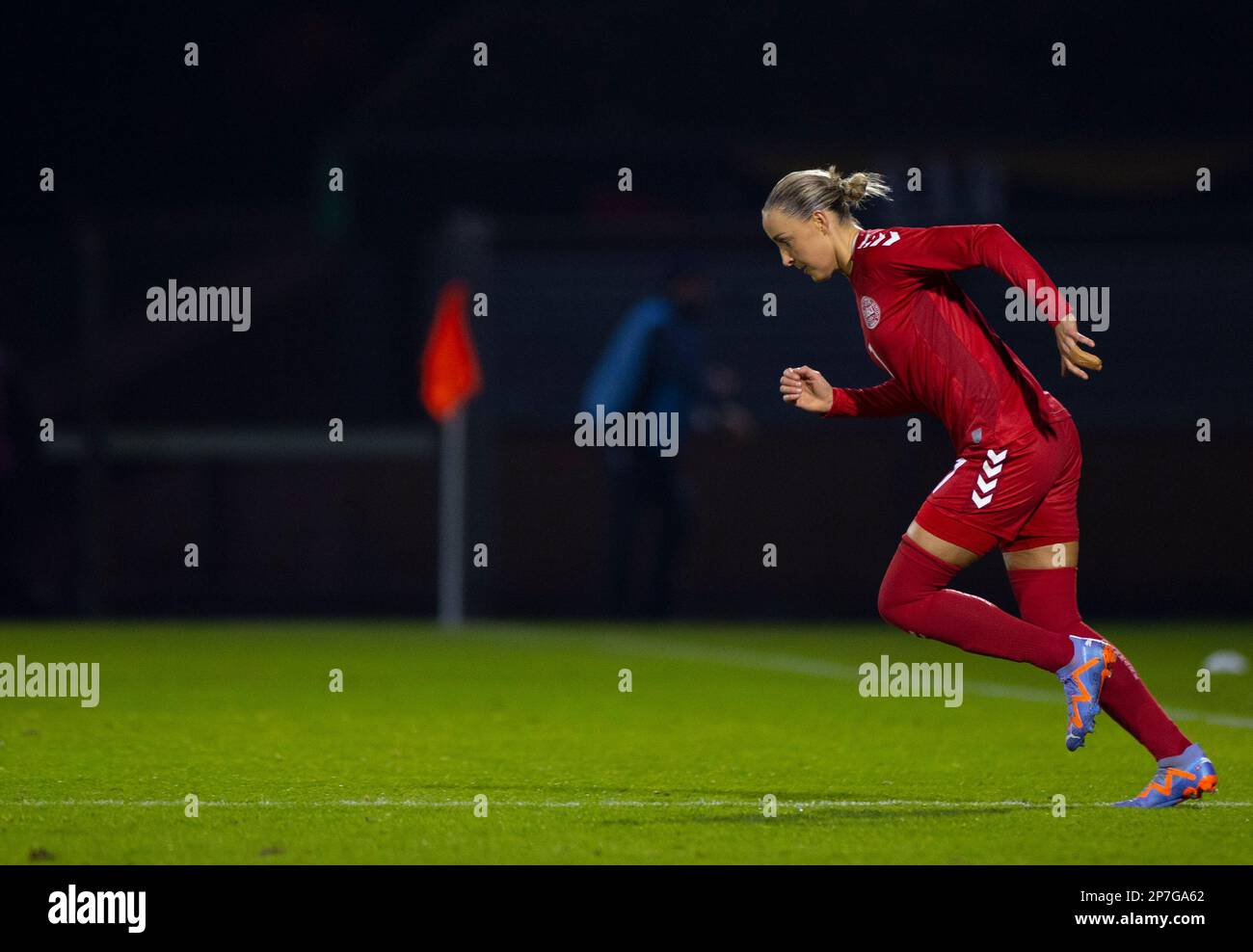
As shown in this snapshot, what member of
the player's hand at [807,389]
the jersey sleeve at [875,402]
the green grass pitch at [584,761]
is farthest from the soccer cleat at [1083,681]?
the player's hand at [807,389]

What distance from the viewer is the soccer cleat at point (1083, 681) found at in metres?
7.01

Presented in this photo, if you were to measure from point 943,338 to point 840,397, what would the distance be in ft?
1.69

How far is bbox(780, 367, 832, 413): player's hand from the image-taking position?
7477mm

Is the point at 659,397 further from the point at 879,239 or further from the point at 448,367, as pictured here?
the point at 879,239

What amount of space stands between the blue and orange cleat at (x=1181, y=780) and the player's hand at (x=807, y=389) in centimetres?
146

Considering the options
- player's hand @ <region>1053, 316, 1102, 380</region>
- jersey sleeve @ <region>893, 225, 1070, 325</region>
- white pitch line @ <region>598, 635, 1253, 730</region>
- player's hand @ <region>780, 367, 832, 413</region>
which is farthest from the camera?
white pitch line @ <region>598, 635, 1253, 730</region>

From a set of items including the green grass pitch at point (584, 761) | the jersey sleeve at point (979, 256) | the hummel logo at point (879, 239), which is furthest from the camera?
the hummel logo at point (879, 239)

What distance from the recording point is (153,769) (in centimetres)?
830

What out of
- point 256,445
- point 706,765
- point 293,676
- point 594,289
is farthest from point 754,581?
point 706,765

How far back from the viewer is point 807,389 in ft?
24.7

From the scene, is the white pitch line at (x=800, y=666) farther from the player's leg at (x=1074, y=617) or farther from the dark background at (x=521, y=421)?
the player's leg at (x=1074, y=617)

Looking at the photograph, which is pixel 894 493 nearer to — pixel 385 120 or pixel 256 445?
pixel 256 445

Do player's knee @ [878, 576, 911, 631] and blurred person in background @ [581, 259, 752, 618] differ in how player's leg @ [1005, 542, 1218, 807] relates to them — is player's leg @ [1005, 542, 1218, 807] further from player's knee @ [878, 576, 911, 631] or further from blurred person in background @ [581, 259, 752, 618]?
blurred person in background @ [581, 259, 752, 618]

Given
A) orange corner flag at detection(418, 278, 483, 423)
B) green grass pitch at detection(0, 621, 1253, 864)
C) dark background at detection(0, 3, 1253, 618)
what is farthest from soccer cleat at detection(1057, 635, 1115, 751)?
orange corner flag at detection(418, 278, 483, 423)
